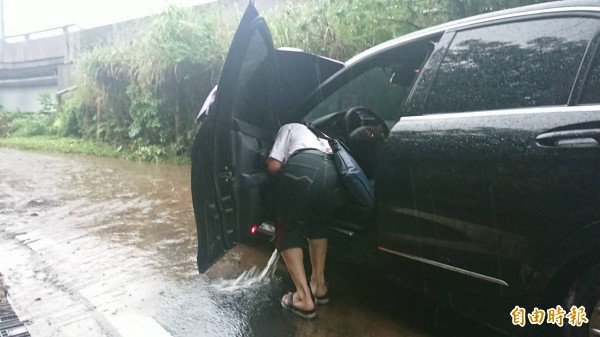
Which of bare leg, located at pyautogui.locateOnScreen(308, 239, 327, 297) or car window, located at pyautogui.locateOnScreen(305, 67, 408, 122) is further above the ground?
car window, located at pyautogui.locateOnScreen(305, 67, 408, 122)

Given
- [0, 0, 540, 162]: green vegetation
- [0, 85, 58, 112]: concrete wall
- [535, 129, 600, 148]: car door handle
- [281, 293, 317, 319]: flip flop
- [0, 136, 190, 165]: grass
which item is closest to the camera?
[535, 129, 600, 148]: car door handle

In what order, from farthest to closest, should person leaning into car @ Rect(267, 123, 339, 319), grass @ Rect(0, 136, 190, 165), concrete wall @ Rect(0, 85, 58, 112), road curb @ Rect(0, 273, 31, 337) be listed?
concrete wall @ Rect(0, 85, 58, 112), grass @ Rect(0, 136, 190, 165), person leaning into car @ Rect(267, 123, 339, 319), road curb @ Rect(0, 273, 31, 337)

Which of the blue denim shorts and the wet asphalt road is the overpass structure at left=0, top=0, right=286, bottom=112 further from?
the blue denim shorts

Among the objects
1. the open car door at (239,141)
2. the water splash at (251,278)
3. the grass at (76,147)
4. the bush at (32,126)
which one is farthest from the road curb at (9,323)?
the bush at (32,126)

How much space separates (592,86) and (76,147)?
37.1 feet

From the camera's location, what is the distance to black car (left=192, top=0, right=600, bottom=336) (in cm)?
190

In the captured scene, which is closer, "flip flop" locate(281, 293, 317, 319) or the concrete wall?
"flip flop" locate(281, 293, 317, 319)

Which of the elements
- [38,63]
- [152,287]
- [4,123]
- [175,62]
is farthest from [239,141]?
[38,63]

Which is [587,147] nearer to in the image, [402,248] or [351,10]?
[402,248]

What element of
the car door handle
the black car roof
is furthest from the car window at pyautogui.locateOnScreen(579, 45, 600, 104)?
the black car roof

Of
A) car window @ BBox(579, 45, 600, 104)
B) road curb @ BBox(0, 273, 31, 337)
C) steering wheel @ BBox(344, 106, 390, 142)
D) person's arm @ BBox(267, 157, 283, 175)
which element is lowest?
road curb @ BBox(0, 273, 31, 337)

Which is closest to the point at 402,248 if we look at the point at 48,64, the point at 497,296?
the point at 497,296

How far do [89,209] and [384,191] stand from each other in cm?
427

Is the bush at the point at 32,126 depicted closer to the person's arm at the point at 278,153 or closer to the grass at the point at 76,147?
the grass at the point at 76,147
